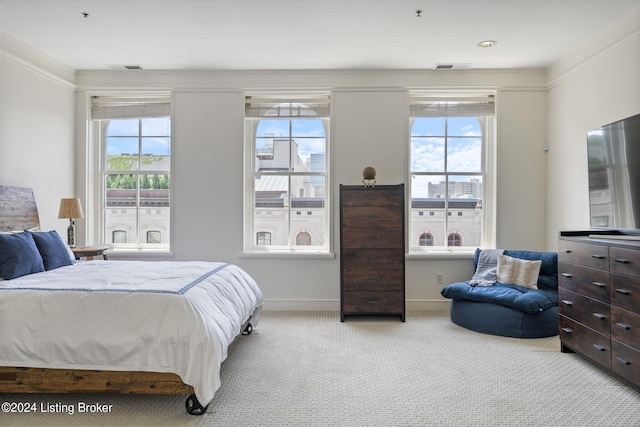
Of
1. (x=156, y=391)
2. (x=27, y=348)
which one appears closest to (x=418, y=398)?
(x=156, y=391)

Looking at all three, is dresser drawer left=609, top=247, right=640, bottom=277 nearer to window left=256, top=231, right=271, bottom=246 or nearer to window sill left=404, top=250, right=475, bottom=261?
window sill left=404, top=250, right=475, bottom=261

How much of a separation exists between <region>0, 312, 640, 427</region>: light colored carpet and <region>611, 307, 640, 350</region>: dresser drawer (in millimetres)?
336

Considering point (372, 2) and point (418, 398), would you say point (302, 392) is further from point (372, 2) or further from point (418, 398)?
point (372, 2)

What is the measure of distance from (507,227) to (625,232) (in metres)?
1.60

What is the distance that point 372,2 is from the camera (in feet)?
9.74

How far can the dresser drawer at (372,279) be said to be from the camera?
13.3 ft

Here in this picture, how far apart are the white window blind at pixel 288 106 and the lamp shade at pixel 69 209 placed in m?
2.06

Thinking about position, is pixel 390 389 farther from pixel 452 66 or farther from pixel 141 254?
pixel 452 66

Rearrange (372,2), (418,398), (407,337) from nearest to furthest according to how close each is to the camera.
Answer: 1. (418,398)
2. (372,2)
3. (407,337)

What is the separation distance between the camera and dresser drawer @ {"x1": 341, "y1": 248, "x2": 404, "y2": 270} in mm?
4031

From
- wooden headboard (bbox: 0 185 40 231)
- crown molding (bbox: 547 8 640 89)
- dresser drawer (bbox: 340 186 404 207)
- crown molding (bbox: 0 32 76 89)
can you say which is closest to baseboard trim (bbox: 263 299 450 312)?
dresser drawer (bbox: 340 186 404 207)

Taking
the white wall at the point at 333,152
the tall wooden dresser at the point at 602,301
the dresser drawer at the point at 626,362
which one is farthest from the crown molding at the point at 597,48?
the dresser drawer at the point at 626,362

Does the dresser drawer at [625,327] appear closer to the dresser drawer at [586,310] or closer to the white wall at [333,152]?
the dresser drawer at [586,310]

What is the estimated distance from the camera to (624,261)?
246 cm
